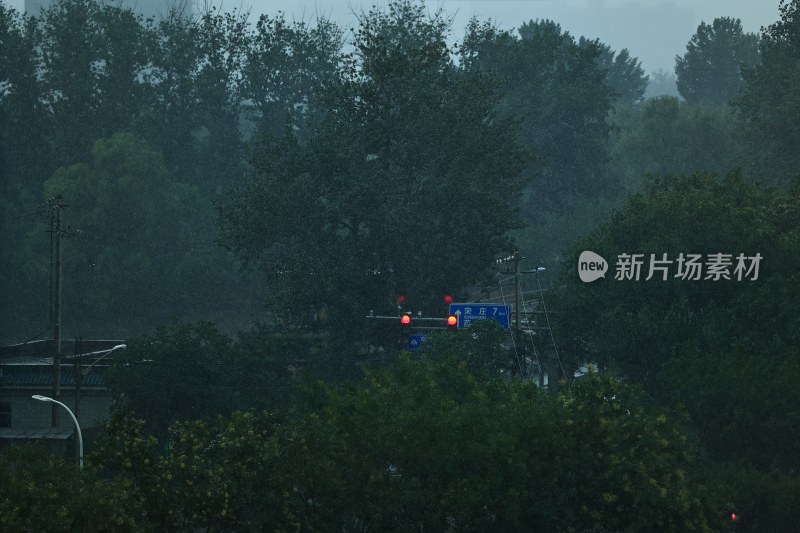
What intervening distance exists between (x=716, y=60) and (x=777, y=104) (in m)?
80.8

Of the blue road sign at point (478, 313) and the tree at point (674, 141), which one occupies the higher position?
the tree at point (674, 141)

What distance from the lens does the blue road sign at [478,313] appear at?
5472cm

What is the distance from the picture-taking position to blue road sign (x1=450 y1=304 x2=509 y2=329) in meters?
54.7

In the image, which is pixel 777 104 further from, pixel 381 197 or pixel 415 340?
pixel 415 340

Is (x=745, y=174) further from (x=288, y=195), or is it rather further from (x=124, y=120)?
(x=124, y=120)

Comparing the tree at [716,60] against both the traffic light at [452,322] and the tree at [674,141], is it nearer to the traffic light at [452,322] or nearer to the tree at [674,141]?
the tree at [674,141]

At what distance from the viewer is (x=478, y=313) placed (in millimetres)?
55188

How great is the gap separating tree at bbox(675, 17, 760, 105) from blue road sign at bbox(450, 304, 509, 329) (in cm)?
11644

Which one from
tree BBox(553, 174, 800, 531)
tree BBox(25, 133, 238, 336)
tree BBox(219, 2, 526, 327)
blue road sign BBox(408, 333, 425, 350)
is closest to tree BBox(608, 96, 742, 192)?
tree BBox(25, 133, 238, 336)

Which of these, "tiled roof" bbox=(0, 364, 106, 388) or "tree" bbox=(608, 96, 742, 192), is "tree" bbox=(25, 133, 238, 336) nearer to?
"tiled roof" bbox=(0, 364, 106, 388)

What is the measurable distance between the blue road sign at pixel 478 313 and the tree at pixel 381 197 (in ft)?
33.9

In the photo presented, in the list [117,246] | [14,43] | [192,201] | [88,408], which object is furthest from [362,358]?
[14,43]

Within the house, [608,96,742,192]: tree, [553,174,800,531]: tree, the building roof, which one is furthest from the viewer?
[608,96,742,192]: tree

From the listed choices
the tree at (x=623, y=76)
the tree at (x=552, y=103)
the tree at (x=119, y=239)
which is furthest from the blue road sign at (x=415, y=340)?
the tree at (x=623, y=76)
